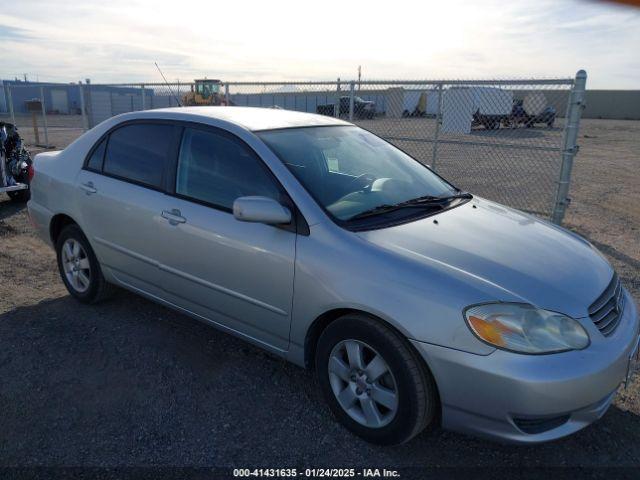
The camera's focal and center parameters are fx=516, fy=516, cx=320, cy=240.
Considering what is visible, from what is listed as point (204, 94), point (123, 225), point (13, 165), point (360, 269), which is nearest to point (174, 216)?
point (123, 225)

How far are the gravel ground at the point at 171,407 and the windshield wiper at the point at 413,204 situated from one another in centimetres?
115

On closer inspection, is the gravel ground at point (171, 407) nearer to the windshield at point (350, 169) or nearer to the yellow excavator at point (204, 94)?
the windshield at point (350, 169)

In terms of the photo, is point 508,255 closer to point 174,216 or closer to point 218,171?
point 218,171

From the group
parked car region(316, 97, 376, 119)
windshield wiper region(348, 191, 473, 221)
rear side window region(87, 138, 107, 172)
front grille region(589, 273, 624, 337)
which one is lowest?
front grille region(589, 273, 624, 337)

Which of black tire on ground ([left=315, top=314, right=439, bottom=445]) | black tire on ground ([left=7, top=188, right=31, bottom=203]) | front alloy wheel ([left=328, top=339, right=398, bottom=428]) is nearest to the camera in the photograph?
black tire on ground ([left=315, top=314, right=439, bottom=445])

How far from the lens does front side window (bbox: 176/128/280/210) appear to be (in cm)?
309

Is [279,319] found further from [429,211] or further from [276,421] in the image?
[429,211]

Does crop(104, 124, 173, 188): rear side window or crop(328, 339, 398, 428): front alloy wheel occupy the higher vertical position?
crop(104, 124, 173, 188): rear side window

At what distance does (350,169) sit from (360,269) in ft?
3.58

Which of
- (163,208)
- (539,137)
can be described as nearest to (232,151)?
(163,208)

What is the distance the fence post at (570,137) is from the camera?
6098mm

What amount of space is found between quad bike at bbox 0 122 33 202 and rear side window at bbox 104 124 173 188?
4610 mm

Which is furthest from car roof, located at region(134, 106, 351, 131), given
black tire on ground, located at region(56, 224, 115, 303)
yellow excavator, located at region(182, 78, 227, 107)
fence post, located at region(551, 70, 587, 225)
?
yellow excavator, located at region(182, 78, 227, 107)

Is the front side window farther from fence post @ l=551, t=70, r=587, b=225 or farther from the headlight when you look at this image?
fence post @ l=551, t=70, r=587, b=225
